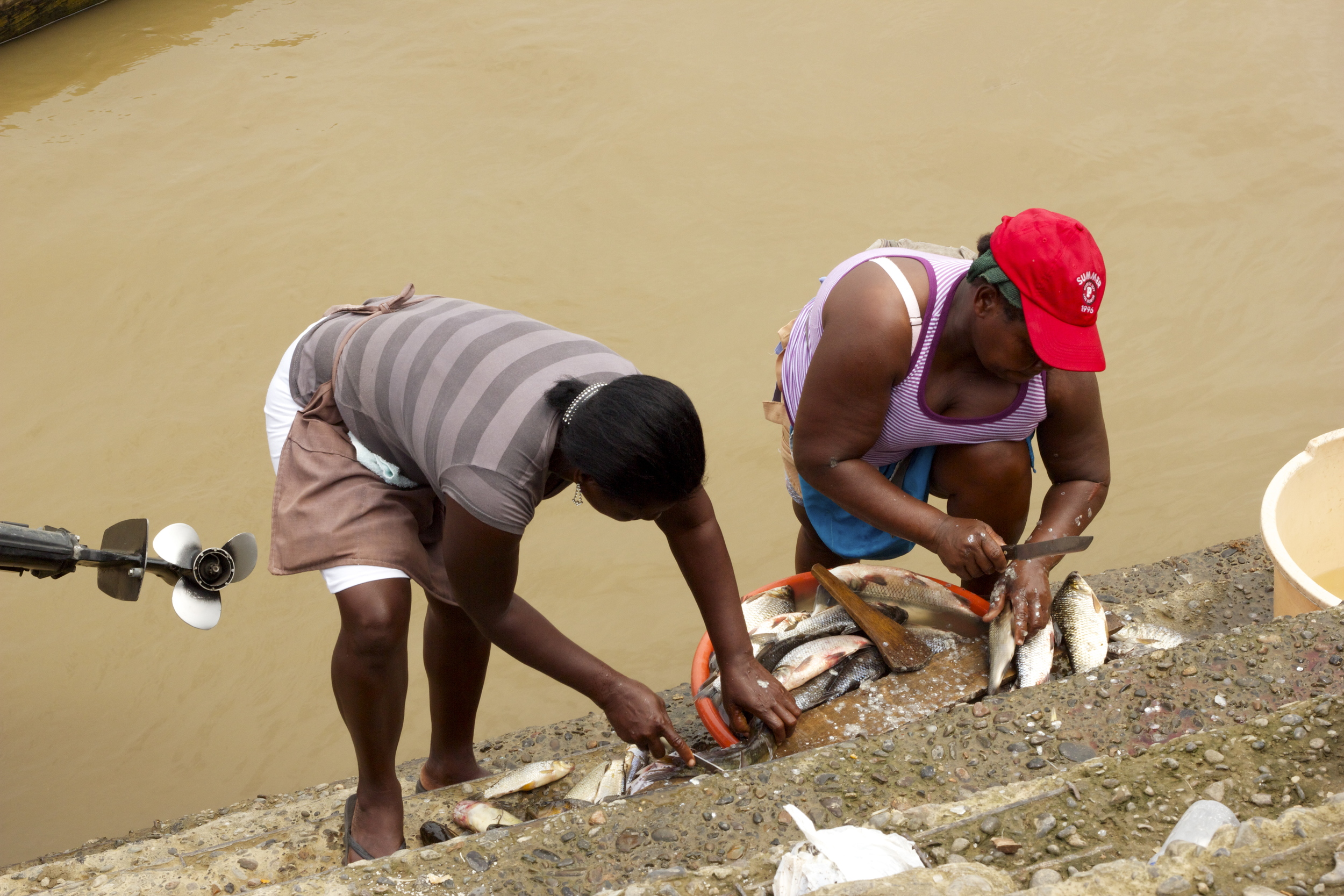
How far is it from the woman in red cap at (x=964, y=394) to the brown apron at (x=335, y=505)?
3.18 feet

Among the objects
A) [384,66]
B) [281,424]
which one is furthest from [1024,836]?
[384,66]

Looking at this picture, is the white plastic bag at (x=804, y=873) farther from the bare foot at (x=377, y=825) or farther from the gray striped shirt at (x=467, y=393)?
the bare foot at (x=377, y=825)

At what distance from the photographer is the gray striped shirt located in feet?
5.74

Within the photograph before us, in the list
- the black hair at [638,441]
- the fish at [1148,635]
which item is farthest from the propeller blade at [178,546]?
the fish at [1148,635]

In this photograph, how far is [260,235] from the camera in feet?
17.6

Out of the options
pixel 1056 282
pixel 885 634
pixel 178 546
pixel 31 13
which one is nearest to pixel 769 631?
pixel 885 634

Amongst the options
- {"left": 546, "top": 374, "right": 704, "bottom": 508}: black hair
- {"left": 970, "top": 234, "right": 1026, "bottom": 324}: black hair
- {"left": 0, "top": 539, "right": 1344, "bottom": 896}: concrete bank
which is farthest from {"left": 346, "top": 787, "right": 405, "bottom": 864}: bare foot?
{"left": 970, "top": 234, "right": 1026, "bottom": 324}: black hair

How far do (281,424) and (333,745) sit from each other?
1735mm

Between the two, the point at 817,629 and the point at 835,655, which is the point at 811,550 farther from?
the point at 835,655

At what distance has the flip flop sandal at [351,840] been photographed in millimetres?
2191

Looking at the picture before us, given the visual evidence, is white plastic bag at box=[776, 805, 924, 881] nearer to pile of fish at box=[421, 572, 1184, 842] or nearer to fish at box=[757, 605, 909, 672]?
pile of fish at box=[421, 572, 1184, 842]

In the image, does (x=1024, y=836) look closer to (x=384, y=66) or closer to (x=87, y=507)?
(x=87, y=507)

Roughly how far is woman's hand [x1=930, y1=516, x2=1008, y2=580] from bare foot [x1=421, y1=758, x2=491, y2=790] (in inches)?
54.5

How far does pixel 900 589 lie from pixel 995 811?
0.97m
